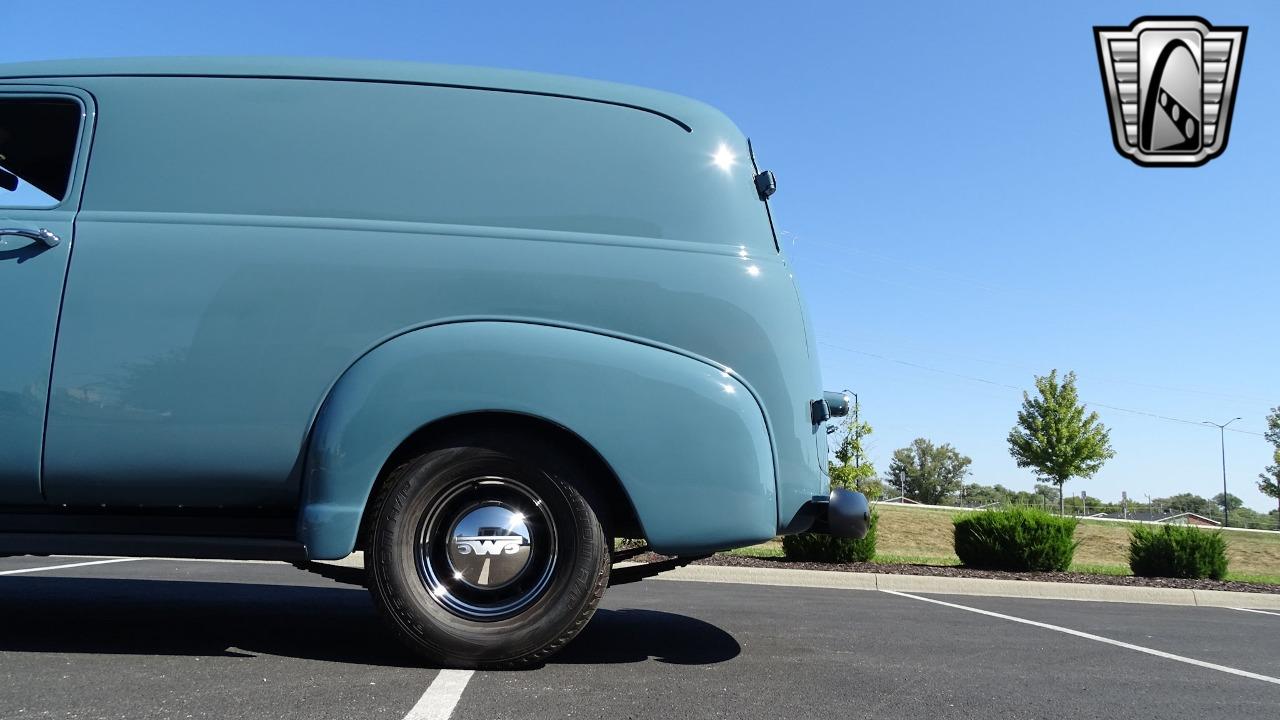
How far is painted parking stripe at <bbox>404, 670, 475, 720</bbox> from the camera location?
239 centimetres

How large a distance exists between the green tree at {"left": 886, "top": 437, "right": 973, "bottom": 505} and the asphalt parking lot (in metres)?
76.8

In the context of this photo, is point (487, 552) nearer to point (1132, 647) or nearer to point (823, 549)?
point (1132, 647)

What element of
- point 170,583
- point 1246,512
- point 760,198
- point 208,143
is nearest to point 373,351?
point 208,143

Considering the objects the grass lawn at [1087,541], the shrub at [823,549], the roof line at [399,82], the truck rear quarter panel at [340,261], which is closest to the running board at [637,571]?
the truck rear quarter panel at [340,261]

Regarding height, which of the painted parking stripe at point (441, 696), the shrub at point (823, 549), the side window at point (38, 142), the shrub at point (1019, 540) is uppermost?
the side window at point (38, 142)

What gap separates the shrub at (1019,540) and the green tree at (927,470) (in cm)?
6995

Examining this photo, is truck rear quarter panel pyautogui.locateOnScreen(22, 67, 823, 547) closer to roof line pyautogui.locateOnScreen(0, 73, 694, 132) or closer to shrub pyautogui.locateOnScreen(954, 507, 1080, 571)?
roof line pyautogui.locateOnScreen(0, 73, 694, 132)

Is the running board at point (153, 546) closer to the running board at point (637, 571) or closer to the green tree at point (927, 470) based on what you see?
the running board at point (637, 571)

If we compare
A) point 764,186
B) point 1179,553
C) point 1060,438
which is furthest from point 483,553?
point 1060,438

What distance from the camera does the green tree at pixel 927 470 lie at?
7781cm

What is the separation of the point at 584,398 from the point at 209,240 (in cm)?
163

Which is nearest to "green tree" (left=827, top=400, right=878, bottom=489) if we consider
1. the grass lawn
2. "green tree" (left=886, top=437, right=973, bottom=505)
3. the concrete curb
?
the grass lawn

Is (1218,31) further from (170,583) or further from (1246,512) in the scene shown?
(1246,512)

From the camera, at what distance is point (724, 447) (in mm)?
3070
